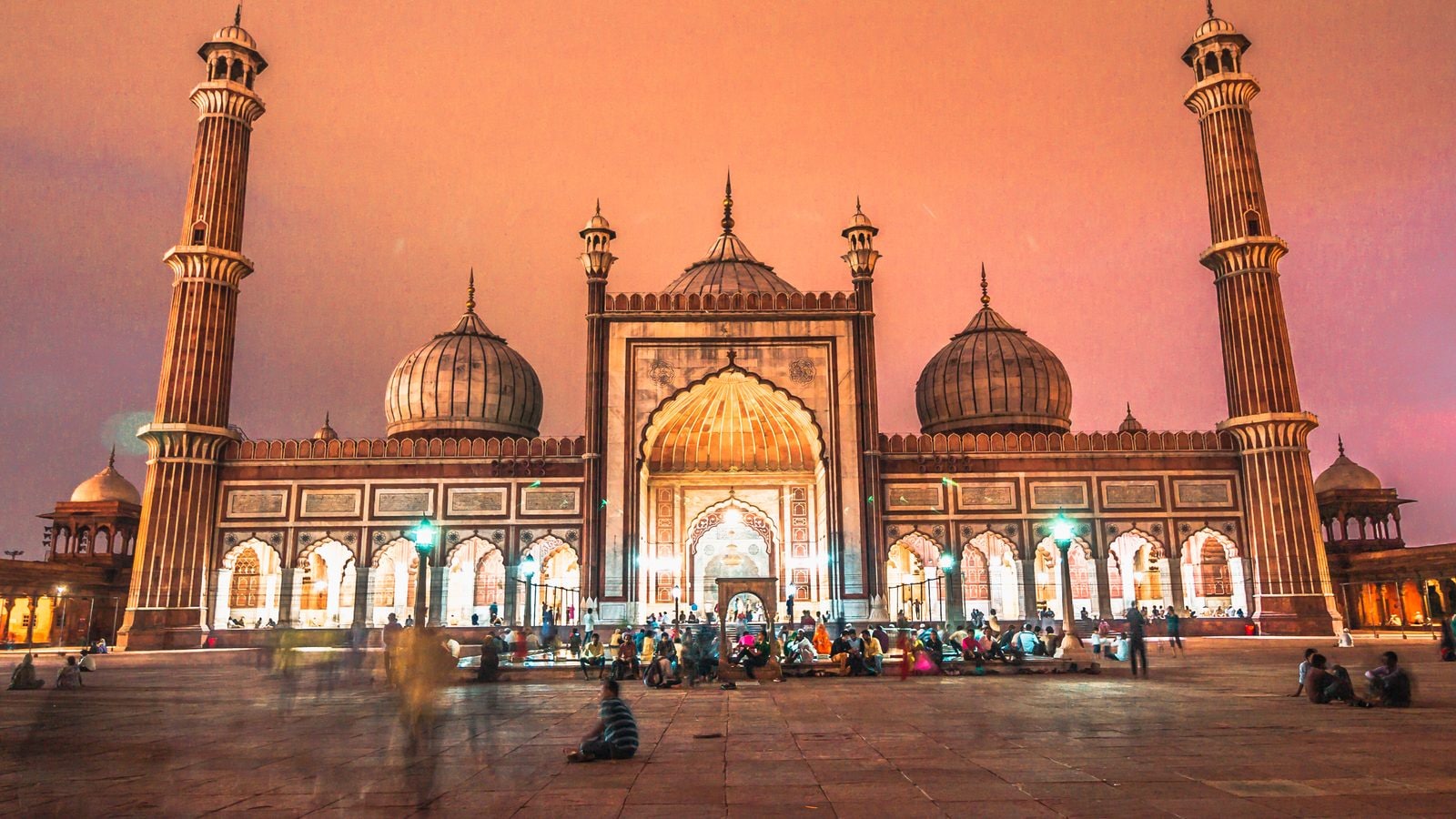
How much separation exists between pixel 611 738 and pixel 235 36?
26.5 metres

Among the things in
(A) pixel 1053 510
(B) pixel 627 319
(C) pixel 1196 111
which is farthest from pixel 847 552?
(C) pixel 1196 111

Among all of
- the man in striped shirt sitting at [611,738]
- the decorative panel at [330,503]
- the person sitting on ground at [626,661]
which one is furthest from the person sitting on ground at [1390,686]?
the decorative panel at [330,503]

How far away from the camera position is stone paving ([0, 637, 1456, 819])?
16.7 feet

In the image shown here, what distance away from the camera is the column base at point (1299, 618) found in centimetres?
2319

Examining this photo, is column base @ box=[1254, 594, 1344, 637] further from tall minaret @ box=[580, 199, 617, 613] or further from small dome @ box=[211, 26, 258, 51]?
small dome @ box=[211, 26, 258, 51]

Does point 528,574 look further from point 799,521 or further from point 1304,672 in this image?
point 1304,672

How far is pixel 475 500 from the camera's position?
25.6m

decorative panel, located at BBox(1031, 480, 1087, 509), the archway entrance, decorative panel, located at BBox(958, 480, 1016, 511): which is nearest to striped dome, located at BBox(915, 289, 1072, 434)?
decorative panel, located at BBox(1031, 480, 1087, 509)

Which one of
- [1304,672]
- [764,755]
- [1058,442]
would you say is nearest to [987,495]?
[1058,442]

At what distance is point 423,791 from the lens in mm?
5422

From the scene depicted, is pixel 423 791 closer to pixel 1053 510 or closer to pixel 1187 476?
pixel 1053 510

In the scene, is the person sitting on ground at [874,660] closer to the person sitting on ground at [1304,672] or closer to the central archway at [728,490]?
the person sitting on ground at [1304,672]

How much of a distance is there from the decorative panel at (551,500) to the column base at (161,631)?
781 centimetres

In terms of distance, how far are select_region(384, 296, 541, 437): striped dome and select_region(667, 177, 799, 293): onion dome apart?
5.79m
